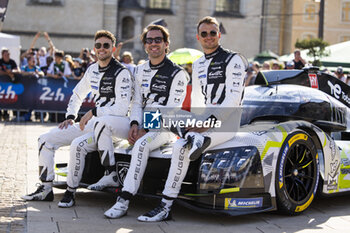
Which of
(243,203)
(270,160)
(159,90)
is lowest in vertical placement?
(243,203)

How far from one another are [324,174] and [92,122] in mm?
2537

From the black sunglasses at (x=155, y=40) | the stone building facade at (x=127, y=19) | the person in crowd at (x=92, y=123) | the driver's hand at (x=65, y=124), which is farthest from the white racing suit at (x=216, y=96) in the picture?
the stone building facade at (x=127, y=19)

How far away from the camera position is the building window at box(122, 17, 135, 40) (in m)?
49.4

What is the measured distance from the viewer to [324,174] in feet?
23.6

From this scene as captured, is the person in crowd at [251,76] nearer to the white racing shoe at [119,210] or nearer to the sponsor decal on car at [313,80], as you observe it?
the sponsor decal on car at [313,80]

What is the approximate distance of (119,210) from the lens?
648 centimetres

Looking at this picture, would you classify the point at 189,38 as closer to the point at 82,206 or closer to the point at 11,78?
the point at 11,78

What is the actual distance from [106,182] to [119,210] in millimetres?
586

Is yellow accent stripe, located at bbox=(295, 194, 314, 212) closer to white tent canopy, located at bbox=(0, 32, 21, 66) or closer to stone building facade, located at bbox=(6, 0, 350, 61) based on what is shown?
white tent canopy, located at bbox=(0, 32, 21, 66)

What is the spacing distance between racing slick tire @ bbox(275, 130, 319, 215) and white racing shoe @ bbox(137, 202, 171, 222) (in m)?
1.11

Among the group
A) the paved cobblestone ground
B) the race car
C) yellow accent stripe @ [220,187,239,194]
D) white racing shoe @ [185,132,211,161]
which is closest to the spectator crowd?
the paved cobblestone ground

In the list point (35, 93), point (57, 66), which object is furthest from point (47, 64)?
point (35, 93)

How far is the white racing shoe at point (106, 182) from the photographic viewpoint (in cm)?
698

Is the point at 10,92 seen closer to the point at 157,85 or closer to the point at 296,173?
the point at 157,85
